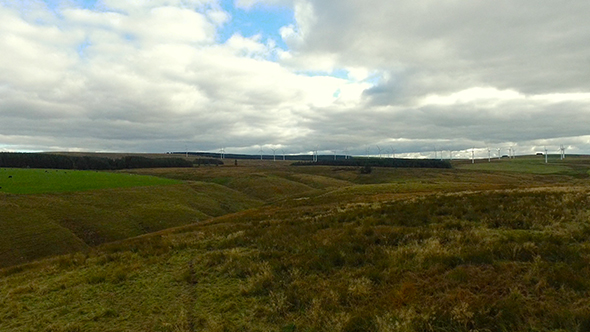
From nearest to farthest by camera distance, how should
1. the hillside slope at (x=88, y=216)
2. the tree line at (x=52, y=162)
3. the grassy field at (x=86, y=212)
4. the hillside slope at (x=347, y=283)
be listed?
the hillside slope at (x=347, y=283)
the hillside slope at (x=88, y=216)
the grassy field at (x=86, y=212)
the tree line at (x=52, y=162)

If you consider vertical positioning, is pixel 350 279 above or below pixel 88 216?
above

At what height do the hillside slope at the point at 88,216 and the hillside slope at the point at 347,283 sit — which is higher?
the hillside slope at the point at 347,283

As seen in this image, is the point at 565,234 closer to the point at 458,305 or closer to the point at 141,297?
the point at 458,305

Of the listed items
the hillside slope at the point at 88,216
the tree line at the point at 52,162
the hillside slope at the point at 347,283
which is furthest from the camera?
the tree line at the point at 52,162

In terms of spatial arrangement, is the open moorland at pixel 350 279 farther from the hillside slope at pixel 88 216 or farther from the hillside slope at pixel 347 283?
the hillside slope at pixel 88 216

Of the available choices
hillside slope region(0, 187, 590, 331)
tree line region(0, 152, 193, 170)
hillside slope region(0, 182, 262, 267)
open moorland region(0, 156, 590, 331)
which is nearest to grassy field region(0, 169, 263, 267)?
hillside slope region(0, 182, 262, 267)

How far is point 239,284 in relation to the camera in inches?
447

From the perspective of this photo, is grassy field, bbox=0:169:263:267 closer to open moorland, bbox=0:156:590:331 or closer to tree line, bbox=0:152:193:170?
open moorland, bbox=0:156:590:331

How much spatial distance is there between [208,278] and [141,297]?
2317 mm

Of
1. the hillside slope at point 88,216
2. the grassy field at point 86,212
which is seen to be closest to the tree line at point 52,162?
the grassy field at point 86,212

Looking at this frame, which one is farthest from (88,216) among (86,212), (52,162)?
(52,162)

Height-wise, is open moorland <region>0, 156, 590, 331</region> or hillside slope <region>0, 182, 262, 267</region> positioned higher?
open moorland <region>0, 156, 590, 331</region>

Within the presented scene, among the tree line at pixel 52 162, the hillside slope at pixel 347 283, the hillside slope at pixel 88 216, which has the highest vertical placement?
the tree line at pixel 52 162

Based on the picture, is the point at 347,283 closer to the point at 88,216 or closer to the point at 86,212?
the point at 88,216
